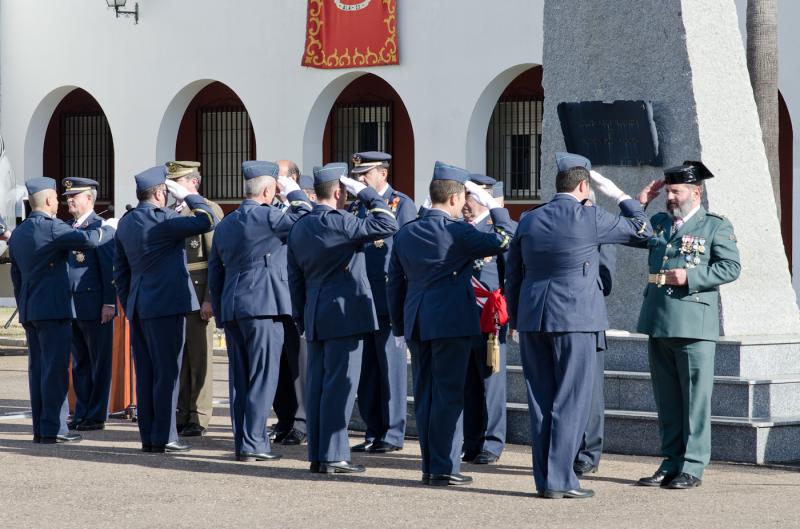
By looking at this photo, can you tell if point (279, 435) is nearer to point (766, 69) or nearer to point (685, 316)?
point (685, 316)

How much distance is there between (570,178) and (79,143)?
18.7 m

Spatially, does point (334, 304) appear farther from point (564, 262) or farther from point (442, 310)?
point (564, 262)

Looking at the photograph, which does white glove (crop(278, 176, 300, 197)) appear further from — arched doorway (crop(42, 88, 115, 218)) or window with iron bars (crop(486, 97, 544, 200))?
arched doorway (crop(42, 88, 115, 218))

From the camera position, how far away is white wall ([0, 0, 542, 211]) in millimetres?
20000

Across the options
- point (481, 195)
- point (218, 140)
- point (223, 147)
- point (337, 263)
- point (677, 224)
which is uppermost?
point (218, 140)

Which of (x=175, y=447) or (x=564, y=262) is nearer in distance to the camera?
(x=564, y=262)

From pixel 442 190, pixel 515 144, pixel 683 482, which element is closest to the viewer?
pixel 683 482

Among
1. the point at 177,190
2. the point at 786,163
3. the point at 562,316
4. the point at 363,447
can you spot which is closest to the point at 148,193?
the point at 177,190

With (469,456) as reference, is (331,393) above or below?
above

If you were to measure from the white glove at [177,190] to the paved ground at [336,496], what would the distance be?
5.32 feet

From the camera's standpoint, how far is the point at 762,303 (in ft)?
33.8

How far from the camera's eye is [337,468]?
9.17 metres

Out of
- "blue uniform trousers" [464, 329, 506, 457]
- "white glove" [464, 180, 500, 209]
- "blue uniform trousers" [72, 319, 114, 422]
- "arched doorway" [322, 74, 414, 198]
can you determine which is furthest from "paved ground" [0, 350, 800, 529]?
"arched doorway" [322, 74, 414, 198]

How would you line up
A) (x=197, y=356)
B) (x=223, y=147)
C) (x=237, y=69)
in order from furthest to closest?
(x=223, y=147)
(x=237, y=69)
(x=197, y=356)
